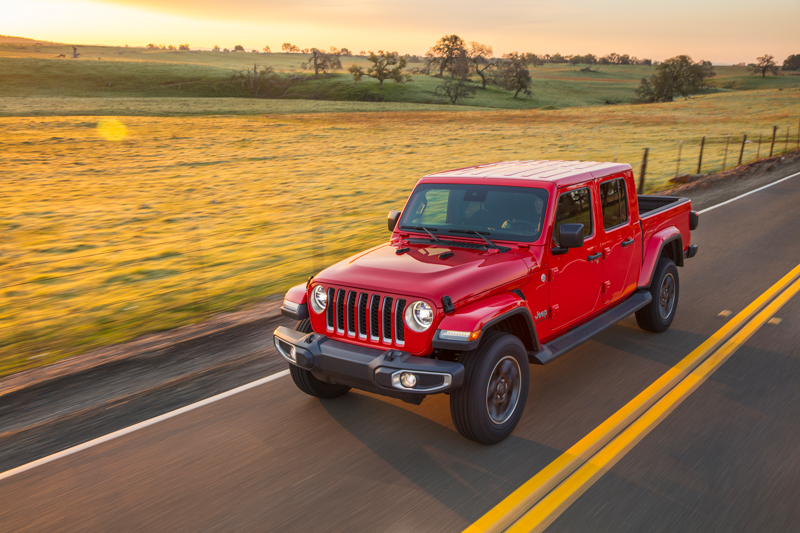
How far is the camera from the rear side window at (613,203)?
6051 millimetres

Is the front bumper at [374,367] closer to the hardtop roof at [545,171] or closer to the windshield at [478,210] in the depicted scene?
the windshield at [478,210]

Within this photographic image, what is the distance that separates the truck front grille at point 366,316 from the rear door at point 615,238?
2.51m

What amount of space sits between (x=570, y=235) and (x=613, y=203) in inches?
59.7

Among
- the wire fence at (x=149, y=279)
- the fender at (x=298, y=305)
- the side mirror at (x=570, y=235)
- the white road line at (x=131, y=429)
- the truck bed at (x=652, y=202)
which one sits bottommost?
the wire fence at (x=149, y=279)

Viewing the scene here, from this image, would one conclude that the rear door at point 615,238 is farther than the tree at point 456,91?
No


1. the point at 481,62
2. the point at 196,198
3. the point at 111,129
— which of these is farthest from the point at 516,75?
the point at 196,198

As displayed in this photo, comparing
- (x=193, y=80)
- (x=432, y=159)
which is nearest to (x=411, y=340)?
(x=432, y=159)

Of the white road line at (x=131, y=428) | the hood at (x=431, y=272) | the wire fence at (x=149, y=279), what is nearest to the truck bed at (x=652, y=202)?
the hood at (x=431, y=272)

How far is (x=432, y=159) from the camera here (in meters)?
27.2

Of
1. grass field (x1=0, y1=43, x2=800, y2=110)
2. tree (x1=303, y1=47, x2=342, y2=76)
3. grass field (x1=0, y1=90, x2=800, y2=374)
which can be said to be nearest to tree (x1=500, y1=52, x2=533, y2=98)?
grass field (x1=0, y1=43, x2=800, y2=110)

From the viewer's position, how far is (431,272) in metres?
4.66

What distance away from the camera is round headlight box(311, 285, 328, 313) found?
4.91 meters

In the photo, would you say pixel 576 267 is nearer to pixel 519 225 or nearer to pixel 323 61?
pixel 519 225

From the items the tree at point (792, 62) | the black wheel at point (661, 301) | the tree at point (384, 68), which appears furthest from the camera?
the tree at point (792, 62)
